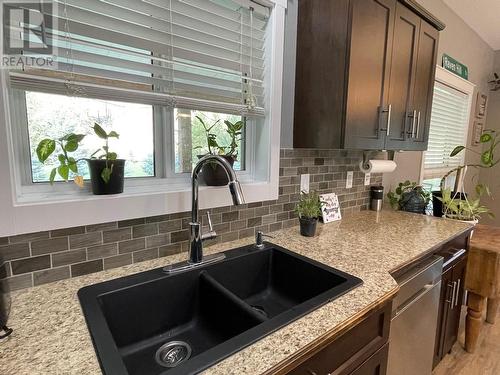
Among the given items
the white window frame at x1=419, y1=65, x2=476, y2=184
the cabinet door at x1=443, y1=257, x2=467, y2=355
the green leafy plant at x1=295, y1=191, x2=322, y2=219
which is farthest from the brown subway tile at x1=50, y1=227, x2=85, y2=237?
the white window frame at x1=419, y1=65, x2=476, y2=184

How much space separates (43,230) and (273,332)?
75 centimetres

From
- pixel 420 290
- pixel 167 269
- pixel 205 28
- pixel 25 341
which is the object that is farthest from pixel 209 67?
pixel 420 290

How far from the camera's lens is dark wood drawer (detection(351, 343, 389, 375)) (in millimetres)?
913

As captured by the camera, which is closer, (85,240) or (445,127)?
(85,240)

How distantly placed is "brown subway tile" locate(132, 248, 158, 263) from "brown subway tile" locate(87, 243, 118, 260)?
8cm

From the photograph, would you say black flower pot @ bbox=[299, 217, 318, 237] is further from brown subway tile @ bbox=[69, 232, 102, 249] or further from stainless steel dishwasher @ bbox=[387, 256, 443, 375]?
brown subway tile @ bbox=[69, 232, 102, 249]

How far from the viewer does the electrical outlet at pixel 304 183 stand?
1645mm

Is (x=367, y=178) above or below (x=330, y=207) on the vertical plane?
above

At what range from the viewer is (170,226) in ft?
3.81

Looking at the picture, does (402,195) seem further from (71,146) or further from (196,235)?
(71,146)

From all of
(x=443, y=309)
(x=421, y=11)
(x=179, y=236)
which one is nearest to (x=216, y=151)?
(x=179, y=236)

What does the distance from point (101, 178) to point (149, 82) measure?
42 centimetres

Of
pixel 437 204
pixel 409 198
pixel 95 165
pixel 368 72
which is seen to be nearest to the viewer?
pixel 95 165

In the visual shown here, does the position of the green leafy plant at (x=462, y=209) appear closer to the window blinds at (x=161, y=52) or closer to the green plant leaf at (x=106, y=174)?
the window blinds at (x=161, y=52)
